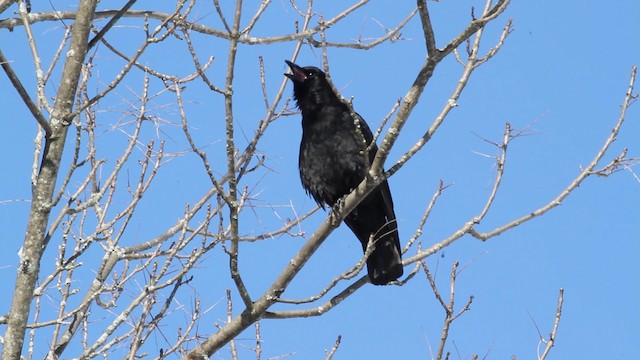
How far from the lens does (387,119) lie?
12.1ft

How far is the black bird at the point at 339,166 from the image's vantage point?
18.7 ft

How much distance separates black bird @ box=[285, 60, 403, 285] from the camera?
5.71 meters

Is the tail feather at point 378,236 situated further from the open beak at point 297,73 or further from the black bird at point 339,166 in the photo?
the open beak at point 297,73

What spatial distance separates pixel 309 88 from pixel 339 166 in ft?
2.60

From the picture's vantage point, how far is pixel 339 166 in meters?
5.82

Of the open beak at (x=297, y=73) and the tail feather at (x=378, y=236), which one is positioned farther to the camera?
the open beak at (x=297, y=73)

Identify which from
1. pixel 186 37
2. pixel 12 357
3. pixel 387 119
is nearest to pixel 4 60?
pixel 186 37

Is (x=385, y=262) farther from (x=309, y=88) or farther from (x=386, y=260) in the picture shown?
(x=309, y=88)

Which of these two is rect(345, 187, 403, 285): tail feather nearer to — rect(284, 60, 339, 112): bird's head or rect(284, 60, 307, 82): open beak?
rect(284, 60, 339, 112): bird's head

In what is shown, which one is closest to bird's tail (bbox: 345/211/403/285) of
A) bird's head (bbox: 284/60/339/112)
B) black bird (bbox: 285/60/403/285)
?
black bird (bbox: 285/60/403/285)

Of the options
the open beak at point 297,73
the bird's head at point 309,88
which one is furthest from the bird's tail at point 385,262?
the open beak at point 297,73

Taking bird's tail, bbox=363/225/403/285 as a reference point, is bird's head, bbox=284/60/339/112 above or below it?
above

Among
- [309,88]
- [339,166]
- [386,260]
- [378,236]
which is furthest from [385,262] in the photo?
[309,88]

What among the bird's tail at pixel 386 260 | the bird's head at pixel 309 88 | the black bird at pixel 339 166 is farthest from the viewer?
the bird's head at pixel 309 88
